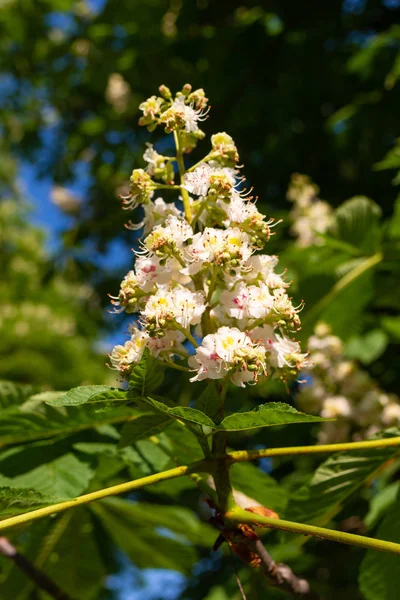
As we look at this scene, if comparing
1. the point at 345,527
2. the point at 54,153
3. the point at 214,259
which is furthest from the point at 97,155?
the point at 214,259

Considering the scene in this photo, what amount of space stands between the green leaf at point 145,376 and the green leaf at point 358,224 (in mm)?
1400

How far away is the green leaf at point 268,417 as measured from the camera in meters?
0.96

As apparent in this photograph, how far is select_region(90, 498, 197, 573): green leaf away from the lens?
222 centimetres

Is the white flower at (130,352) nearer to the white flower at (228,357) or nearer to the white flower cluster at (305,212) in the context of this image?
the white flower at (228,357)

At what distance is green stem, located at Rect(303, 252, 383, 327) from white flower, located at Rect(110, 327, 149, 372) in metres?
1.22

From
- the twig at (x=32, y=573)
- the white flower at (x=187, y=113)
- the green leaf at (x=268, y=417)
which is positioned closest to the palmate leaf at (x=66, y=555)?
the twig at (x=32, y=573)

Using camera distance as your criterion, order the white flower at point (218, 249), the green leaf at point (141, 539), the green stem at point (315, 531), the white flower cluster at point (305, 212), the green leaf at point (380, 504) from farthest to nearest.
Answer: the white flower cluster at point (305, 212) → the green leaf at point (141, 539) → the green leaf at point (380, 504) → the white flower at point (218, 249) → the green stem at point (315, 531)

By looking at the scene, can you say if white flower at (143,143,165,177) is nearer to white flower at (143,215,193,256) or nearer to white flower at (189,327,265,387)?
white flower at (143,215,193,256)

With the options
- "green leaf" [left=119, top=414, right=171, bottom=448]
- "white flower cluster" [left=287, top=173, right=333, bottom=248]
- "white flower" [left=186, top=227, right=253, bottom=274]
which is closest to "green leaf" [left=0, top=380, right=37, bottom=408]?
"green leaf" [left=119, top=414, right=171, bottom=448]

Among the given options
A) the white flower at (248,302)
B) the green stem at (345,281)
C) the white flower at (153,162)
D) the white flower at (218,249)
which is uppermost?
the green stem at (345,281)

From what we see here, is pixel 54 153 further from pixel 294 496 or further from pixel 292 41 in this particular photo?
pixel 294 496

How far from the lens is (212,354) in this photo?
1147 mm

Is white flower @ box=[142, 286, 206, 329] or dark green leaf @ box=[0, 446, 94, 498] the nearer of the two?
white flower @ box=[142, 286, 206, 329]

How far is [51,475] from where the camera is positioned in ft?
4.58
